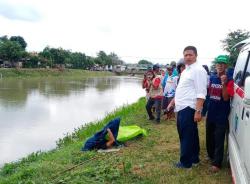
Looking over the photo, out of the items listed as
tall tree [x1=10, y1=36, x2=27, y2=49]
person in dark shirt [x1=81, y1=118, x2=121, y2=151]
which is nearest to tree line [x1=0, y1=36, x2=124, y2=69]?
tall tree [x1=10, y1=36, x2=27, y2=49]

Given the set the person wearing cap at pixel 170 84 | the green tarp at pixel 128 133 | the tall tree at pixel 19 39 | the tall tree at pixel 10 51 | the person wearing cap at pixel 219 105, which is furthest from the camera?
the tall tree at pixel 19 39

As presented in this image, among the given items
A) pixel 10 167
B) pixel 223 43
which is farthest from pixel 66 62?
pixel 10 167

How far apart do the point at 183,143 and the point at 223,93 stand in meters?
0.95

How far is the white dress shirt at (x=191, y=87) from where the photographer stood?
4766 mm

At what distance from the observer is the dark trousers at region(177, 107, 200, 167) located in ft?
16.1

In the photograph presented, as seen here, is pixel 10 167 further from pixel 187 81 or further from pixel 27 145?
pixel 187 81

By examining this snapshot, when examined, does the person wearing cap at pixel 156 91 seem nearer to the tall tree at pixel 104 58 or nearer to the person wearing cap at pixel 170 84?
the person wearing cap at pixel 170 84

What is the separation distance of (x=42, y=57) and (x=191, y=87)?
65175mm

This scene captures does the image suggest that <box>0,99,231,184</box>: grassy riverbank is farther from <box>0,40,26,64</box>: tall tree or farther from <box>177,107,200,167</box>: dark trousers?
<box>0,40,26,64</box>: tall tree

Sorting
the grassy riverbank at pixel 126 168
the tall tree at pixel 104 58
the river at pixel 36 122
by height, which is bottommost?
the river at pixel 36 122

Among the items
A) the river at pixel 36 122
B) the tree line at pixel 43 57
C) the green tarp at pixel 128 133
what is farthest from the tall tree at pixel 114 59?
the green tarp at pixel 128 133

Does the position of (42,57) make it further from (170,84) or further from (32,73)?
(170,84)

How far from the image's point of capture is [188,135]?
5.00 metres

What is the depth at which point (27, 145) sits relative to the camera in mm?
10367
